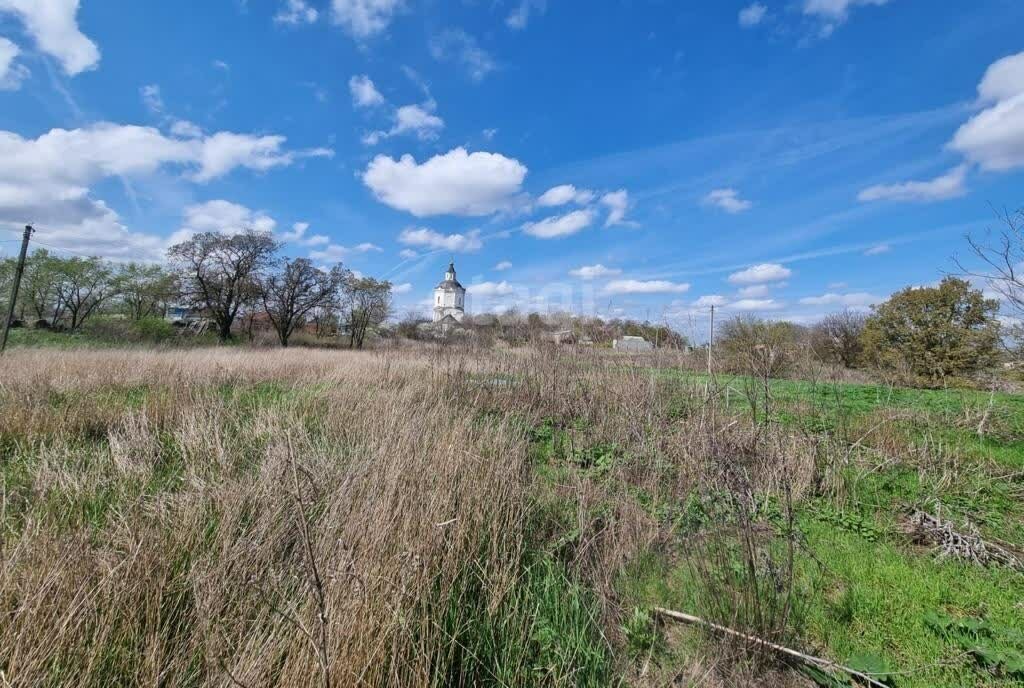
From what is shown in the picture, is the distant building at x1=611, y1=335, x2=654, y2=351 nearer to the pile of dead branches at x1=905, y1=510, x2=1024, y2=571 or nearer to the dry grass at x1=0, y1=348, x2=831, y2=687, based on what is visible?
the dry grass at x1=0, y1=348, x2=831, y2=687

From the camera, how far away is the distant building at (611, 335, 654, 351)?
7543mm

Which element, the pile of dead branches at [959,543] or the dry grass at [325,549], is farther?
the pile of dead branches at [959,543]

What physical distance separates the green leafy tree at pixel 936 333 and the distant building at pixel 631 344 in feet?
52.9

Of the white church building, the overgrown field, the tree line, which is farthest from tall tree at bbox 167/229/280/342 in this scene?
the white church building

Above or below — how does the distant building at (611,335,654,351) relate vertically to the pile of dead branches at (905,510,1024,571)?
above

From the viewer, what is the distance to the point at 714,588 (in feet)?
7.44

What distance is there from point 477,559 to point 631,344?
6.11 m

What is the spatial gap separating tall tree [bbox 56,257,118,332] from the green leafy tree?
51862 millimetres

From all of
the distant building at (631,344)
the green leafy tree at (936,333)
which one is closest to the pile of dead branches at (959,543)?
the distant building at (631,344)

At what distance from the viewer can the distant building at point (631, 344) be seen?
7.54 meters

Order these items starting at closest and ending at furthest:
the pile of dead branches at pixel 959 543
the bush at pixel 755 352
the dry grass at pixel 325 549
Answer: the dry grass at pixel 325 549, the bush at pixel 755 352, the pile of dead branches at pixel 959 543

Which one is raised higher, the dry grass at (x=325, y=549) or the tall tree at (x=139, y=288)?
the tall tree at (x=139, y=288)

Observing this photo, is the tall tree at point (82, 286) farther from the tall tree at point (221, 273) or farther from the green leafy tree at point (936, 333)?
the green leafy tree at point (936, 333)

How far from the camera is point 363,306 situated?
36594 mm
